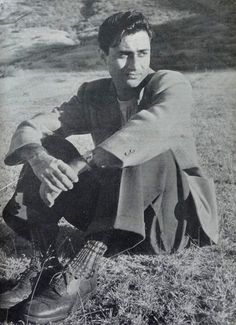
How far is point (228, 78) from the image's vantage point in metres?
1.42

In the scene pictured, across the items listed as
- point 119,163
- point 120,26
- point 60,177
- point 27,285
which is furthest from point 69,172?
point 120,26

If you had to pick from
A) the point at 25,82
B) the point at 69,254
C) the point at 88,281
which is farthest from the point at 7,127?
the point at 88,281

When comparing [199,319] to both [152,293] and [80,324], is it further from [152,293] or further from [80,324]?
[80,324]

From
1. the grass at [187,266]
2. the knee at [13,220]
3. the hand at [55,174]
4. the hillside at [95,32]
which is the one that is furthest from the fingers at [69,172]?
the hillside at [95,32]

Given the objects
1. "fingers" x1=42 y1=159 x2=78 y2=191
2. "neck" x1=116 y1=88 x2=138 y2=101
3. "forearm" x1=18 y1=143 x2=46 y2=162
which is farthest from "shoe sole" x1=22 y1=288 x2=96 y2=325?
"neck" x1=116 y1=88 x2=138 y2=101

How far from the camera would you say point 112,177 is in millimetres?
1175

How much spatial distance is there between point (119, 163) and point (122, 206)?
108 millimetres

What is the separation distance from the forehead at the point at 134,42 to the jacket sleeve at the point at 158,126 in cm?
10

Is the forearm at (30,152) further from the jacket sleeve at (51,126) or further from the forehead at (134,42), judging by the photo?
the forehead at (134,42)

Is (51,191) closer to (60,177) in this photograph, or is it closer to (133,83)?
(60,177)

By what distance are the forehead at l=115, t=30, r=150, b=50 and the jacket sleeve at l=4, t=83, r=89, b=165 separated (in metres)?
0.21

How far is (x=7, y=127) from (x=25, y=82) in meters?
0.16

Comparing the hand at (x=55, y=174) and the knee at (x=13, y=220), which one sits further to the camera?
the knee at (x=13, y=220)

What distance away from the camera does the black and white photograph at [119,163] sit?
1146mm
